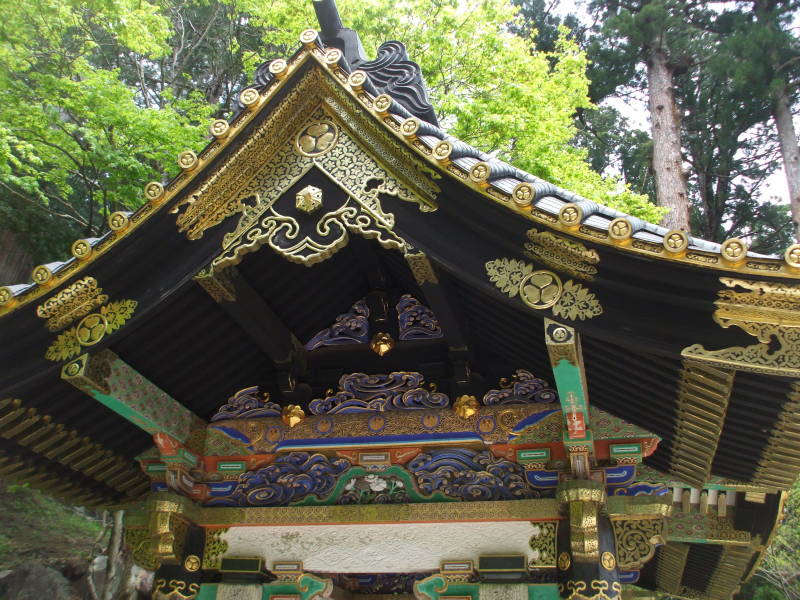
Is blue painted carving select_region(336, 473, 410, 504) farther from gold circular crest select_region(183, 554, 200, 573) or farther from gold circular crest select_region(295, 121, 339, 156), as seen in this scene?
gold circular crest select_region(295, 121, 339, 156)

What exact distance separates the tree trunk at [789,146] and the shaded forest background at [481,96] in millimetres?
64

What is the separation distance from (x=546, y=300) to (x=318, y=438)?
85.2 inches

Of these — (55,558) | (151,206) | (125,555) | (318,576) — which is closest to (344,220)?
(151,206)

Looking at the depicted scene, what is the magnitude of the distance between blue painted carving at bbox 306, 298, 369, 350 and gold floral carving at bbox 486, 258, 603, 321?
67.1 inches

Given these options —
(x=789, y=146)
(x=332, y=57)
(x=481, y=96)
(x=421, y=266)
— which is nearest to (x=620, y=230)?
(x=421, y=266)

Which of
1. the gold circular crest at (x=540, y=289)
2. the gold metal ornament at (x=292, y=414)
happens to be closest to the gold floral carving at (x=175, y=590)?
the gold metal ornament at (x=292, y=414)

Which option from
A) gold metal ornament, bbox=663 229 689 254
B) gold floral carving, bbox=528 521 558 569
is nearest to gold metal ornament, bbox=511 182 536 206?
gold metal ornament, bbox=663 229 689 254

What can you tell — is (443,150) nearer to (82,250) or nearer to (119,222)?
(119,222)

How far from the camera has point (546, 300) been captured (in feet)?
11.3

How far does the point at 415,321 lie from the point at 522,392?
2.94 ft

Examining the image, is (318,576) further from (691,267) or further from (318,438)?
(691,267)

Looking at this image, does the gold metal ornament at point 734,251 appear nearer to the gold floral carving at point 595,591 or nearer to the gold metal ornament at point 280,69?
the gold floral carving at point 595,591

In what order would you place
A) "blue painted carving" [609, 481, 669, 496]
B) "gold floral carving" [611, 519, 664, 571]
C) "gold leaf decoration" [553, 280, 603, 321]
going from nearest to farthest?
"gold leaf decoration" [553, 280, 603, 321] → "gold floral carving" [611, 519, 664, 571] → "blue painted carving" [609, 481, 669, 496]

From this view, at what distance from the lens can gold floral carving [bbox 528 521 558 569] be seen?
4355 mm
